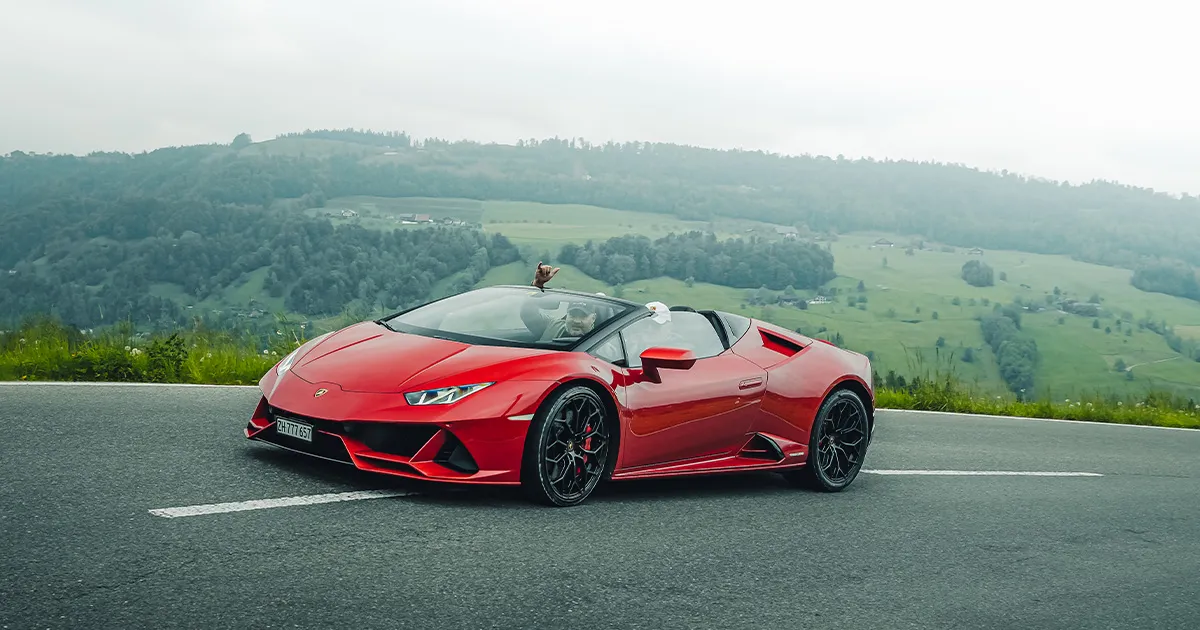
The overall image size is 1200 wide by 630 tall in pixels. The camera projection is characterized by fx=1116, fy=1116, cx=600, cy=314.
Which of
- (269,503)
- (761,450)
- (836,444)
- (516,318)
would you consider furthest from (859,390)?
(269,503)

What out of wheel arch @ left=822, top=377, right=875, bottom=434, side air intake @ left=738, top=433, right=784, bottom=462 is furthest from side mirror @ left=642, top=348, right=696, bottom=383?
wheel arch @ left=822, top=377, right=875, bottom=434

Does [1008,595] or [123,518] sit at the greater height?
[123,518]

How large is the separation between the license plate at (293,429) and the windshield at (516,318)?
1.12m

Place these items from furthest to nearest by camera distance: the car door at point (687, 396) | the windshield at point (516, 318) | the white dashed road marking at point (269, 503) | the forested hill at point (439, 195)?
the forested hill at point (439, 195) → the windshield at point (516, 318) → the car door at point (687, 396) → the white dashed road marking at point (269, 503)

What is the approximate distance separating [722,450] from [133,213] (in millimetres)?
73143

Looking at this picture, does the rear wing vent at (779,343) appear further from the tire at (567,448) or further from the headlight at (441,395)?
the headlight at (441,395)

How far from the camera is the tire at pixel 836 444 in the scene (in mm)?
7977

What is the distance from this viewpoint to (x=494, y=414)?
5.81 m

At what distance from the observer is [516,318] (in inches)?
279

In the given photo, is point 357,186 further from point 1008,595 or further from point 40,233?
point 1008,595

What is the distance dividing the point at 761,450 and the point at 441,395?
2.66 meters

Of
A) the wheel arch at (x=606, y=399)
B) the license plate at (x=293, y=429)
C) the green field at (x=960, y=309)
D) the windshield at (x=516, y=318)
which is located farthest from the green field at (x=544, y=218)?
the license plate at (x=293, y=429)

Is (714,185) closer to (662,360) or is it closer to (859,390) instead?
(859,390)

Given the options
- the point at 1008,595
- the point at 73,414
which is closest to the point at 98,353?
the point at 73,414
